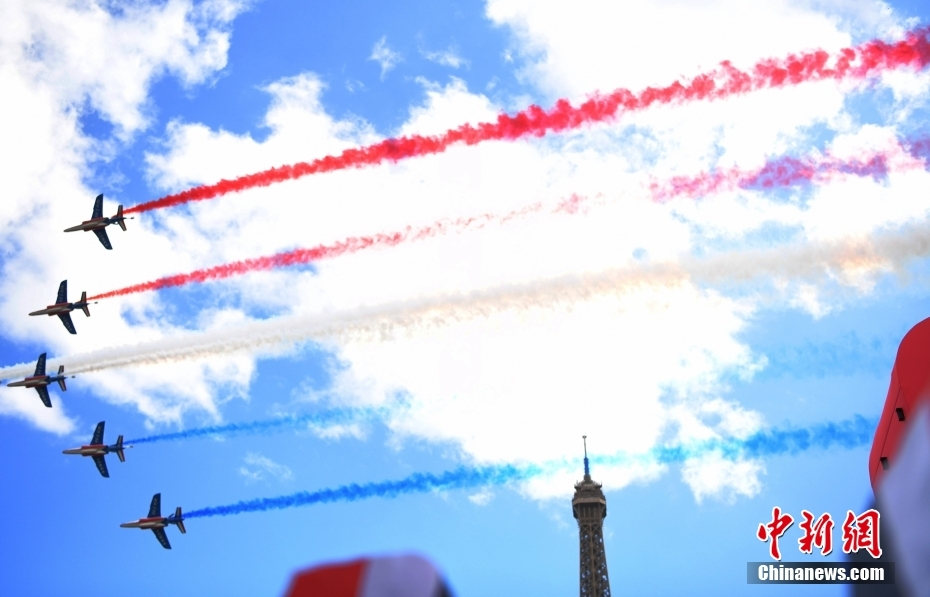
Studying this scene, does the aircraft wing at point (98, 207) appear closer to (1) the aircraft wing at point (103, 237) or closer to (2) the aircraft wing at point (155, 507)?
(1) the aircraft wing at point (103, 237)

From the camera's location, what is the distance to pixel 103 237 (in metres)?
97.5

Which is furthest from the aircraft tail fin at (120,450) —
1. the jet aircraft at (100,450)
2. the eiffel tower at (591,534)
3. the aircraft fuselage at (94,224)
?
the eiffel tower at (591,534)

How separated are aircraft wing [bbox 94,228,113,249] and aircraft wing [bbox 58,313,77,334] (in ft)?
36.7

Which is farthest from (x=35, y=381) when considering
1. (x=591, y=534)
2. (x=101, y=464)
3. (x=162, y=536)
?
(x=591, y=534)

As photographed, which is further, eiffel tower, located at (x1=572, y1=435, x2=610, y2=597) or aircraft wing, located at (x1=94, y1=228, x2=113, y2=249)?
eiffel tower, located at (x1=572, y1=435, x2=610, y2=597)

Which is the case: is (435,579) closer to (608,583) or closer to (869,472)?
(869,472)

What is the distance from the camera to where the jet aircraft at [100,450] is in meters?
105

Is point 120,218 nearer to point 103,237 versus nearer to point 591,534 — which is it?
point 103,237

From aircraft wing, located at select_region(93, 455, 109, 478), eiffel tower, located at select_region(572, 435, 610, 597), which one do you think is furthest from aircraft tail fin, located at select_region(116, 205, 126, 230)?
eiffel tower, located at select_region(572, 435, 610, 597)

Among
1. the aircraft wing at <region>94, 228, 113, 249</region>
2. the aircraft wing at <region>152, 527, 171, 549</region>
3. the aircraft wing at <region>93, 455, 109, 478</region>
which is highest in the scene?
the aircraft wing at <region>94, 228, 113, 249</region>

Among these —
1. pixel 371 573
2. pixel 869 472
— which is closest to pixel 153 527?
pixel 869 472

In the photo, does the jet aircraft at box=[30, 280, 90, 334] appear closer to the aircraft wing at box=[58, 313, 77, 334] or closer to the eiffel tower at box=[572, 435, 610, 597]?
the aircraft wing at box=[58, 313, 77, 334]

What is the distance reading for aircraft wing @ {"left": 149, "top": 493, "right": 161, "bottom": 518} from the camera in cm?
10336

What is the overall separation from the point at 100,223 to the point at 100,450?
27.4 meters
